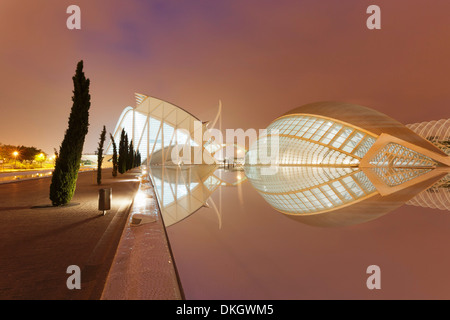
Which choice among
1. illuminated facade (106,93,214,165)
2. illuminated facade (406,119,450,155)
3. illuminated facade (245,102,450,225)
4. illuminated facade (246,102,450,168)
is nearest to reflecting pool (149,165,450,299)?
illuminated facade (245,102,450,225)

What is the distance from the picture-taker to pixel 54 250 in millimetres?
3283

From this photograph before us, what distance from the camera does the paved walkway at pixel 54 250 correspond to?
222 cm

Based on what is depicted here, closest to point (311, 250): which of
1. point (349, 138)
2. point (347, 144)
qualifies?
point (349, 138)

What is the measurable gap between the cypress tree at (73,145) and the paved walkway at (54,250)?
3.58ft

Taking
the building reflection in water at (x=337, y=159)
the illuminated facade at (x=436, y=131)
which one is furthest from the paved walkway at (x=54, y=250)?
the illuminated facade at (x=436, y=131)

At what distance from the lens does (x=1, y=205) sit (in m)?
7.14

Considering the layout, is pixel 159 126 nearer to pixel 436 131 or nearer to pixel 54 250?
pixel 54 250

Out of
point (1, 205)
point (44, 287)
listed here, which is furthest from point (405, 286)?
point (1, 205)

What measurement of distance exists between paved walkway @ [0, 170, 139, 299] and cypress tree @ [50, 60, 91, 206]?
3.58ft

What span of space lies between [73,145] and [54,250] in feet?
17.4

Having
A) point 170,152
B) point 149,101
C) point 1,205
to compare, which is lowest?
point 1,205
